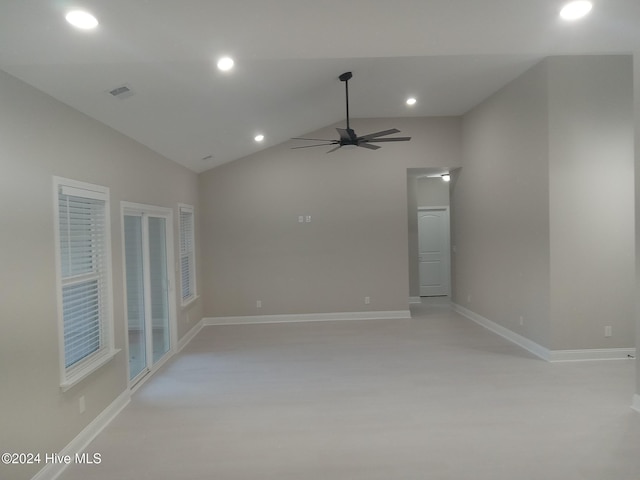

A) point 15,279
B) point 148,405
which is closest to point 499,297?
point 148,405

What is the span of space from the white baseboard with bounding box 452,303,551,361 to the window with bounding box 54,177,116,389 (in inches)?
183

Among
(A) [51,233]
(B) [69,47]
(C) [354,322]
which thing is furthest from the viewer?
(C) [354,322]

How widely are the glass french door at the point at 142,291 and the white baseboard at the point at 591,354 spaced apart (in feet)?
15.3

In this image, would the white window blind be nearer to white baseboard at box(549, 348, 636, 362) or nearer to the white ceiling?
the white ceiling

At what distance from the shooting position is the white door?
9.02 meters

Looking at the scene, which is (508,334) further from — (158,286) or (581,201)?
(158,286)

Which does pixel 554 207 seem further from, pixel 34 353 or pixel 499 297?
pixel 34 353

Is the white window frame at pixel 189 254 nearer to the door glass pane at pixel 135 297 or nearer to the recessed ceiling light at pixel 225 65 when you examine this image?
the door glass pane at pixel 135 297

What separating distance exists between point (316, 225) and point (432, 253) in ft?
11.8

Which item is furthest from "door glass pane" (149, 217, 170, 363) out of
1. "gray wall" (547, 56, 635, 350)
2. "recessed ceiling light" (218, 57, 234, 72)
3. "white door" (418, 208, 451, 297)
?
"white door" (418, 208, 451, 297)

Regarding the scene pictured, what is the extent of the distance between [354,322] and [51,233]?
502cm

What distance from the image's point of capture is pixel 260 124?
5.18 m

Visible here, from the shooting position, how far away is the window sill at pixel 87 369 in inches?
103

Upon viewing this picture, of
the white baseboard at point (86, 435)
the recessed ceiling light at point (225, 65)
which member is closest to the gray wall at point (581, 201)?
the recessed ceiling light at point (225, 65)
